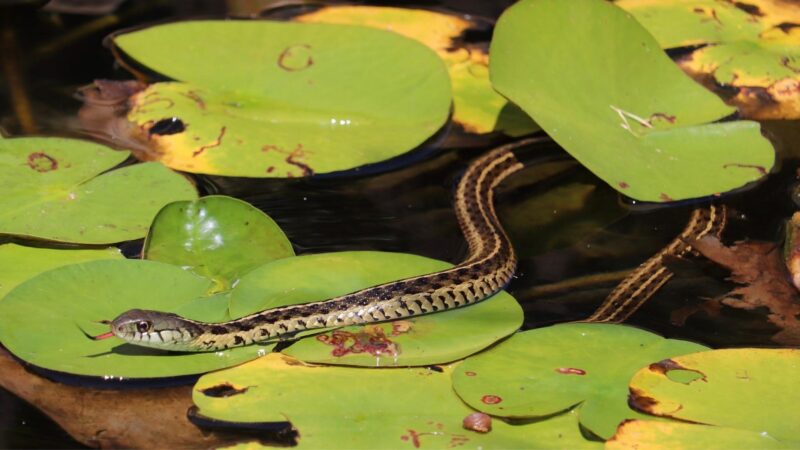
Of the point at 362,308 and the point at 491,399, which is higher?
the point at 491,399

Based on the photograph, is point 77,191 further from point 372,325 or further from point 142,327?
point 372,325

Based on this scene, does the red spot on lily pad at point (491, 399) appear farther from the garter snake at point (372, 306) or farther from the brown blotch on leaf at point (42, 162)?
the brown blotch on leaf at point (42, 162)

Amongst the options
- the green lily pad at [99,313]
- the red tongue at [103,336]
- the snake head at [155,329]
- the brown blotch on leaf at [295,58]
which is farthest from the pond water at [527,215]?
the brown blotch on leaf at [295,58]

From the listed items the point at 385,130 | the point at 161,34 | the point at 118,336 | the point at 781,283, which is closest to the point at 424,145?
the point at 385,130

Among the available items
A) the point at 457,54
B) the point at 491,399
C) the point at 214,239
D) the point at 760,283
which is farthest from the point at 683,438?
the point at 457,54

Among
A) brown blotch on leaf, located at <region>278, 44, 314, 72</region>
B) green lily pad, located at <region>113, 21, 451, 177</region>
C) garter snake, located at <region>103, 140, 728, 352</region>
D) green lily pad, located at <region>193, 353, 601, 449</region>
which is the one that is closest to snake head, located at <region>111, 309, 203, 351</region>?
garter snake, located at <region>103, 140, 728, 352</region>

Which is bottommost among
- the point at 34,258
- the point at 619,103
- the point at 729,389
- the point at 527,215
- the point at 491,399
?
the point at 527,215

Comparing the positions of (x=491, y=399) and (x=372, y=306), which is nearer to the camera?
(x=491, y=399)
